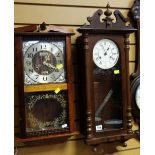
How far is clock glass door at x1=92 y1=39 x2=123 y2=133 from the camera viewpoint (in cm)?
137

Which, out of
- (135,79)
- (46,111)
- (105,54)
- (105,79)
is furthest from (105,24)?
(46,111)

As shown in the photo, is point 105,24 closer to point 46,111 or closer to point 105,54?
point 105,54

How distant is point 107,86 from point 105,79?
42 mm

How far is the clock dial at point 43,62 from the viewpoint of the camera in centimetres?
123

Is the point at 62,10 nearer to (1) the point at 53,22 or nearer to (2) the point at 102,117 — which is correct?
(1) the point at 53,22

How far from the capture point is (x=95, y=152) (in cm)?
144

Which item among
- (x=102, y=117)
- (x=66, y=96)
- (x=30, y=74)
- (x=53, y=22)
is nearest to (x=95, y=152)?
(x=102, y=117)

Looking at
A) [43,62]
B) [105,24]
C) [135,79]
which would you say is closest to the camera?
[43,62]

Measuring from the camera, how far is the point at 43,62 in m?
1.26

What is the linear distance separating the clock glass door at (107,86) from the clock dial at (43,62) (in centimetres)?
20

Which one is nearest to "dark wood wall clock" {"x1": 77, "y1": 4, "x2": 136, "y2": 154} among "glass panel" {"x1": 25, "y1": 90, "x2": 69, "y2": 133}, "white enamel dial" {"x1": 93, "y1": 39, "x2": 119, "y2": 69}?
"white enamel dial" {"x1": 93, "y1": 39, "x2": 119, "y2": 69}

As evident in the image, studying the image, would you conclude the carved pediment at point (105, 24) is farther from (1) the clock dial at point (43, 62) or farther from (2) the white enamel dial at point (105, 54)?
(1) the clock dial at point (43, 62)
